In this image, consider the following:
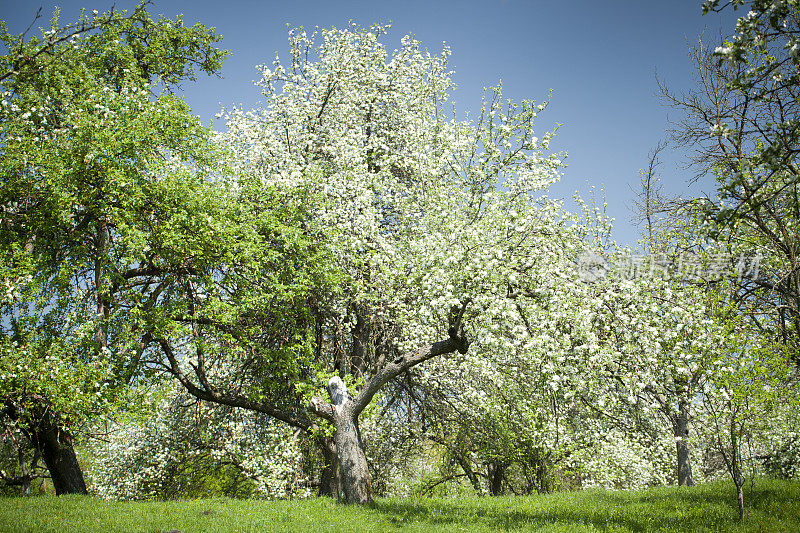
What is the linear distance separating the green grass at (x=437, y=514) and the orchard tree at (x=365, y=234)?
2.26 meters

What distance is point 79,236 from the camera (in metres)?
15.3

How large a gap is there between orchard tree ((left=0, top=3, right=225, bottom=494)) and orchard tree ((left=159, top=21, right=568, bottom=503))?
185 centimetres

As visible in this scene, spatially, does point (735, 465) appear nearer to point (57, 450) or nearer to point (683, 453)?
point (683, 453)

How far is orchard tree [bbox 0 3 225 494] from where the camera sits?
1369cm

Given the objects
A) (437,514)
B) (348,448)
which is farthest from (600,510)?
(348,448)

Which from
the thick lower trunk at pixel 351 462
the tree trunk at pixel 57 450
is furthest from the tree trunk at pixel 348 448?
the tree trunk at pixel 57 450

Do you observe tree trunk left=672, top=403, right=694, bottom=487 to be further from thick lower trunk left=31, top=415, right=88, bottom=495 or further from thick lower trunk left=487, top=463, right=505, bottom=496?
thick lower trunk left=31, top=415, right=88, bottom=495

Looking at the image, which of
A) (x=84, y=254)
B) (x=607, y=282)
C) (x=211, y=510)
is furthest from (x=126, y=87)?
(x=607, y=282)

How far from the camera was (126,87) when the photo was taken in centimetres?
1697

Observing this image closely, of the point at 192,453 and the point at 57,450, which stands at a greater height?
the point at 57,450

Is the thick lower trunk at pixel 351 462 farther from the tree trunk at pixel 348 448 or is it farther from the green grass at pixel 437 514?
the green grass at pixel 437 514

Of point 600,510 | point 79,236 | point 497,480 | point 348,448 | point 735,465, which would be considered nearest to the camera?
point 735,465

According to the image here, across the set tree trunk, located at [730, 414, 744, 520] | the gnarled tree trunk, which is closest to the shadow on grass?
tree trunk, located at [730, 414, 744, 520]

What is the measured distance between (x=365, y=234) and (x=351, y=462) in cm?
728
